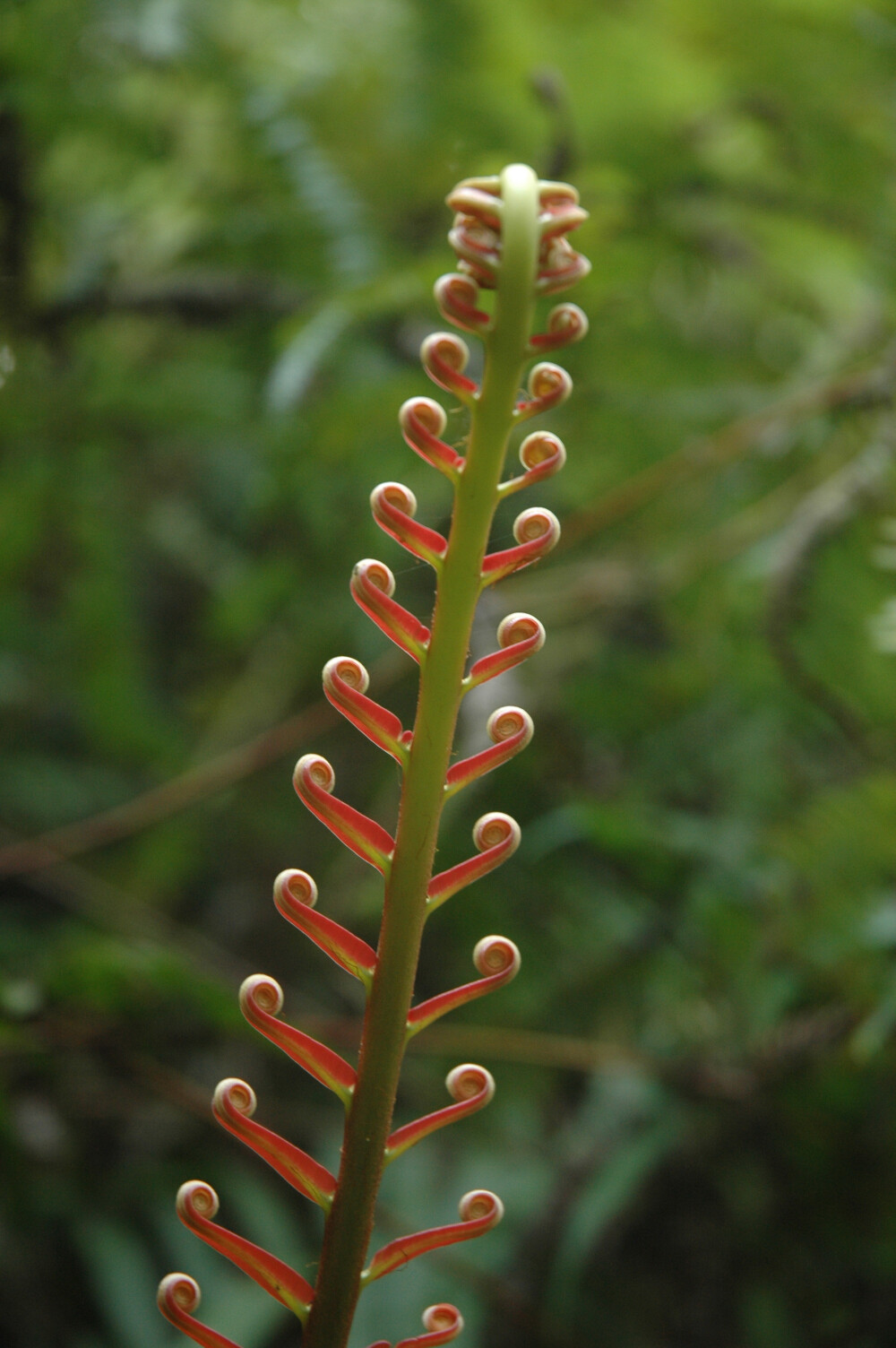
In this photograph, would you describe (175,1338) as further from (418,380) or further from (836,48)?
(836,48)

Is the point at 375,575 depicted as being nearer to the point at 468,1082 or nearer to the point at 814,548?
the point at 468,1082

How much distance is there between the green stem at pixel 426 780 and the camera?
0.68 ft

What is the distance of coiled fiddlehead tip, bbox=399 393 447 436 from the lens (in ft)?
0.74

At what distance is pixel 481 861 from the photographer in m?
0.24

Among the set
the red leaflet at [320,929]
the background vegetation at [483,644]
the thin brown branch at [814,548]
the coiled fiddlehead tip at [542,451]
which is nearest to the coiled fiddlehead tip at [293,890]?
the red leaflet at [320,929]

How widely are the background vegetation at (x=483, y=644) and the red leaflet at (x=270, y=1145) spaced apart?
359mm

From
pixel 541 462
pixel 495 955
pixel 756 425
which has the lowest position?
pixel 495 955

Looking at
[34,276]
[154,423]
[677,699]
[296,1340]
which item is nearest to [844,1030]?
[677,699]

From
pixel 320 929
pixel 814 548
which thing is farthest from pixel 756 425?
pixel 320 929

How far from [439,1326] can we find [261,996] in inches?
3.9

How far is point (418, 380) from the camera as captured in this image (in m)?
0.78

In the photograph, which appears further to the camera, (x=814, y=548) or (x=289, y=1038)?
(x=814, y=548)

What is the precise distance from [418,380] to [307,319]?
97 millimetres

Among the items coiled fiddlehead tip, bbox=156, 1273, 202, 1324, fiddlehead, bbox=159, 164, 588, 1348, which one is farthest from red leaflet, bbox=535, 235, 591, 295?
coiled fiddlehead tip, bbox=156, 1273, 202, 1324
